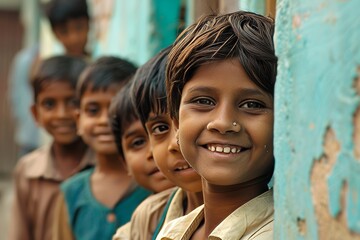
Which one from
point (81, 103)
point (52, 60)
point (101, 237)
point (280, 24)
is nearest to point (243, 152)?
point (280, 24)

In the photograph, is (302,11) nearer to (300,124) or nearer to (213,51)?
(300,124)

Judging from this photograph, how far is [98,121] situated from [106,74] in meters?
0.23

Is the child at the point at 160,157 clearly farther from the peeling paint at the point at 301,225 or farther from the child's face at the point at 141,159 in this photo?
the peeling paint at the point at 301,225

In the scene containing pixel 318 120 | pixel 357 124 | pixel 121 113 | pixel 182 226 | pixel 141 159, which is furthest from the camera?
pixel 121 113

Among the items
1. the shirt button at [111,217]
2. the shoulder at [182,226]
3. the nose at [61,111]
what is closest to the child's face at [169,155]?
the shoulder at [182,226]

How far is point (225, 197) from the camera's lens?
2.74 metres

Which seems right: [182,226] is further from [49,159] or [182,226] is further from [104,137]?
[49,159]

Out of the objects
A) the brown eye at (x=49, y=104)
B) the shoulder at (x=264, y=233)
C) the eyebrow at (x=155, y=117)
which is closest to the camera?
the shoulder at (x=264, y=233)

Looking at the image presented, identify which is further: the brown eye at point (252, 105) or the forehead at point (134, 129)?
the forehead at point (134, 129)

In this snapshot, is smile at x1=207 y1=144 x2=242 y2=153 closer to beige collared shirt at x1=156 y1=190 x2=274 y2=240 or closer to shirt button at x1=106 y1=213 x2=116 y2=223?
beige collared shirt at x1=156 y1=190 x2=274 y2=240

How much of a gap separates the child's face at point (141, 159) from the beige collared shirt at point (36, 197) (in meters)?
1.54

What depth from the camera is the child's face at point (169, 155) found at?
10.6 feet

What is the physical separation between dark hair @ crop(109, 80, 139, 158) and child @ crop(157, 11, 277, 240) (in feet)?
3.95

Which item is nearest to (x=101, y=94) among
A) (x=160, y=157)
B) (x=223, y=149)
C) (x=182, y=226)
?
(x=160, y=157)
